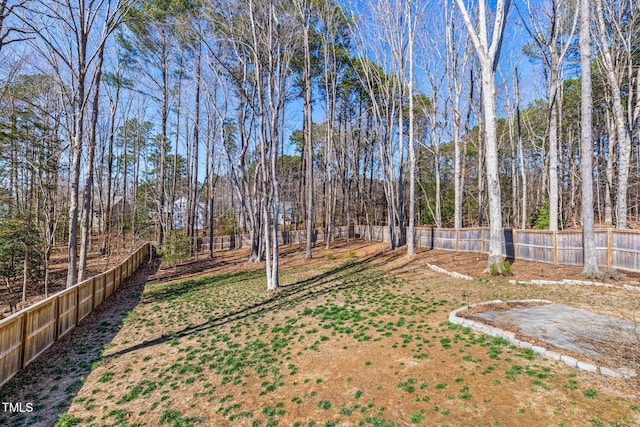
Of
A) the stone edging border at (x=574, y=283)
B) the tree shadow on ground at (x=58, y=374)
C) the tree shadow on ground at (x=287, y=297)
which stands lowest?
the tree shadow on ground at (x=58, y=374)

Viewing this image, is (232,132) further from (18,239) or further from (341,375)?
(341,375)

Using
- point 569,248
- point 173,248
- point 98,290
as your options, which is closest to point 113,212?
point 173,248

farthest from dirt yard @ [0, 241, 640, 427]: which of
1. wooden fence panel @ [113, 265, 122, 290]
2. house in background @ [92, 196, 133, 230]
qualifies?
house in background @ [92, 196, 133, 230]

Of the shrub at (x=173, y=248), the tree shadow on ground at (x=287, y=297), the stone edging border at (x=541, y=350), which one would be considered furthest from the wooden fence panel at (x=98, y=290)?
the stone edging border at (x=541, y=350)

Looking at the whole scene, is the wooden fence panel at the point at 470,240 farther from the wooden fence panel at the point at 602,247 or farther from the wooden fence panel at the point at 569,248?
the wooden fence panel at the point at 602,247

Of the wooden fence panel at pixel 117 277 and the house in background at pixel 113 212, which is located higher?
the house in background at pixel 113 212

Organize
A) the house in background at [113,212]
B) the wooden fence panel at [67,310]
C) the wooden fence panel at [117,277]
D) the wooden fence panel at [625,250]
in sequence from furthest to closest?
the house in background at [113,212] → the wooden fence panel at [117,277] → the wooden fence panel at [625,250] → the wooden fence panel at [67,310]
